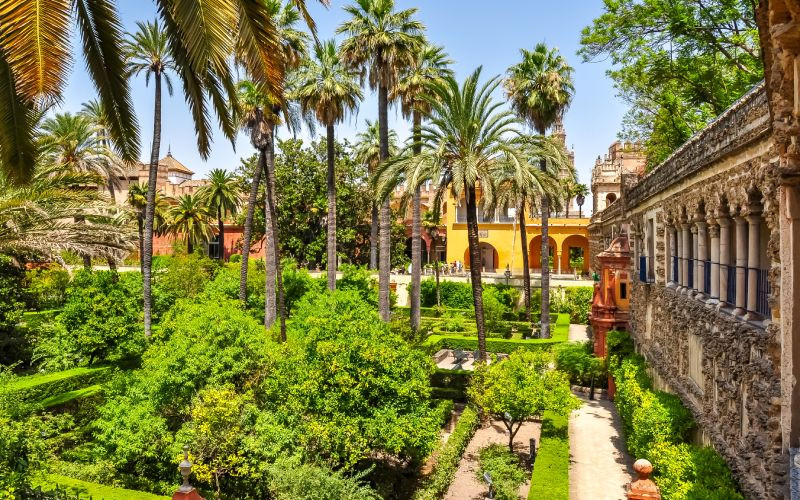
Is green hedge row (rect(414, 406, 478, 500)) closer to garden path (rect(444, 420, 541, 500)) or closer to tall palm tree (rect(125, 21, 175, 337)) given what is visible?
garden path (rect(444, 420, 541, 500))

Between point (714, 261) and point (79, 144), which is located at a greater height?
point (79, 144)

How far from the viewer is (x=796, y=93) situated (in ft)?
17.1

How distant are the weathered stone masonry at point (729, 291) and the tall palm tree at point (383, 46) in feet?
42.5

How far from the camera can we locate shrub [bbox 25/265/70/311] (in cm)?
3584

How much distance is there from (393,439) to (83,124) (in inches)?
1238

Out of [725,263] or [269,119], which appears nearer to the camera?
[725,263]

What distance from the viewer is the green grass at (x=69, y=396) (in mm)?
18203

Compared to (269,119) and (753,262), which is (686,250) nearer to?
(753,262)

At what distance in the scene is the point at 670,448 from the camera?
37.5 feet

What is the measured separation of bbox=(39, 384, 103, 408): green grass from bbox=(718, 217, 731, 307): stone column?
18.4 m

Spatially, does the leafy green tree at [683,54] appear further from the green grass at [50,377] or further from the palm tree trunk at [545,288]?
the green grass at [50,377]

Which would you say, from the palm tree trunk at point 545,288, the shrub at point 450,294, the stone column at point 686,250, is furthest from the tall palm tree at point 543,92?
the stone column at point 686,250

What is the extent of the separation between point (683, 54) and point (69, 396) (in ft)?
91.9

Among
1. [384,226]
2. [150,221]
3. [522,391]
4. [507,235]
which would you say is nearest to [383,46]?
[384,226]
